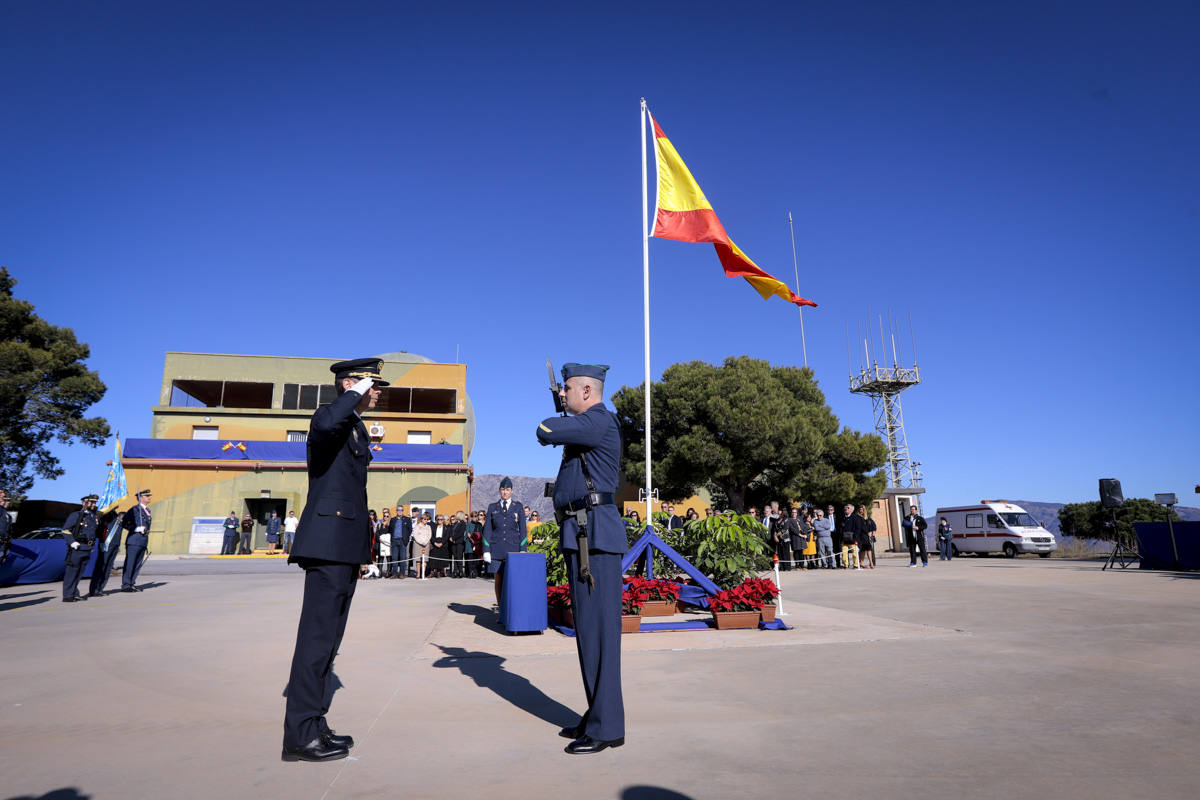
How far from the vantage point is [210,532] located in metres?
29.2

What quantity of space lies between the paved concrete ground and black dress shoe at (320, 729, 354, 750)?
87 millimetres

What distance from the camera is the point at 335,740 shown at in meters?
3.06

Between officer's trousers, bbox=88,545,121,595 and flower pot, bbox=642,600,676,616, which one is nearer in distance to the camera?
flower pot, bbox=642,600,676,616

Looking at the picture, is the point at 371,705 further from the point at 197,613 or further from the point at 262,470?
the point at 262,470

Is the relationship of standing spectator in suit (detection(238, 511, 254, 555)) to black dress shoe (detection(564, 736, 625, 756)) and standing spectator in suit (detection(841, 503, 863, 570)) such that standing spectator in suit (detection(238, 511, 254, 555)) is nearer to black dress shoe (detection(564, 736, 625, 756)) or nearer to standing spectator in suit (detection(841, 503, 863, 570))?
standing spectator in suit (detection(841, 503, 863, 570))

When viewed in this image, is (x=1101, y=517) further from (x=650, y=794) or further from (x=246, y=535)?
(x=246, y=535)

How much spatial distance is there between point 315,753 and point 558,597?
4.59 meters

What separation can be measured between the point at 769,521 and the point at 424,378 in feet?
73.3

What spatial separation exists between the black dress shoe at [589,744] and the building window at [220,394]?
35.6m

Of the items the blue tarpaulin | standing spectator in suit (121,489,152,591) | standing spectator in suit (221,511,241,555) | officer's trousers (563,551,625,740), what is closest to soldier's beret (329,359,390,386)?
officer's trousers (563,551,625,740)

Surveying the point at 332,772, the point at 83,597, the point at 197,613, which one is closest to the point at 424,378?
the point at 83,597

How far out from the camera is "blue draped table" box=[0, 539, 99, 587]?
39.8 feet

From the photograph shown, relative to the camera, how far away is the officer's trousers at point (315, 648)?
2.96 meters

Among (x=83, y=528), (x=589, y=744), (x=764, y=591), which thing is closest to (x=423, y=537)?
(x=83, y=528)
